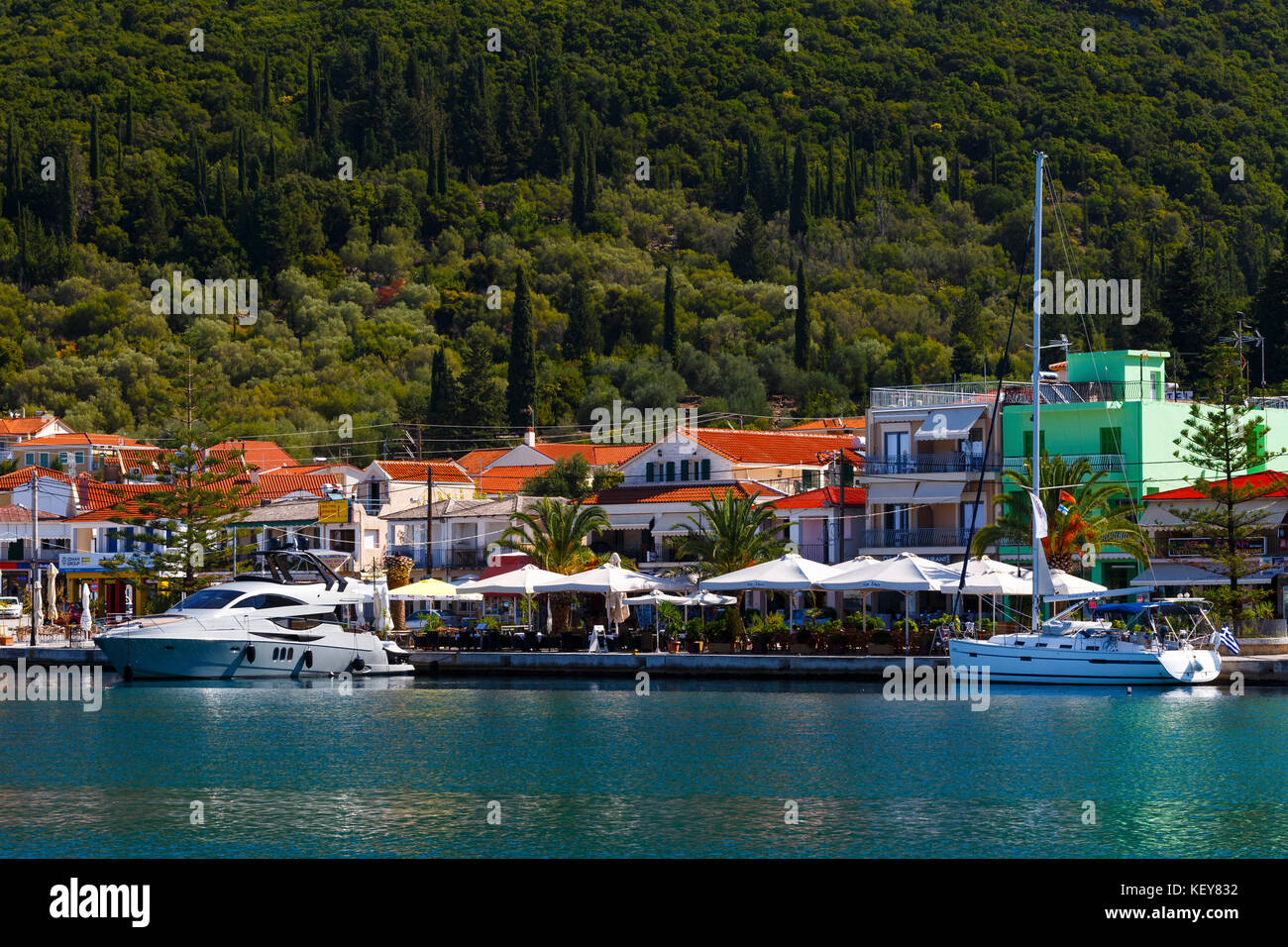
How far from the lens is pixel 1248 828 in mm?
28312

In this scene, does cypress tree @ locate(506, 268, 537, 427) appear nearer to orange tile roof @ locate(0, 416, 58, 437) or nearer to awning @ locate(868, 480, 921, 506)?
orange tile roof @ locate(0, 416, 58, 437)

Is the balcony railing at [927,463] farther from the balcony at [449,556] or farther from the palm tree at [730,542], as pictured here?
the balcony at [449,556]

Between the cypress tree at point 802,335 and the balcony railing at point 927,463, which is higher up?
the cypress tree at point 802,335

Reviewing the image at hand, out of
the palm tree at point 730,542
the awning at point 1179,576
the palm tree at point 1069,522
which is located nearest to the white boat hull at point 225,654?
the palm tree at point 730,542

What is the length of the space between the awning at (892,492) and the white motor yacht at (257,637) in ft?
73.9

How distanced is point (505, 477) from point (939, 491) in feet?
112

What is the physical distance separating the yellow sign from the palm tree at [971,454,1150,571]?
3780cm

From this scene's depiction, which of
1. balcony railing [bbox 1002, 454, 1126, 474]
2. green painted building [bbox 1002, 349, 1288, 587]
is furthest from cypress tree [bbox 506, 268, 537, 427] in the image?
balcony railing [bbox 1002, 454, 1126, 474]

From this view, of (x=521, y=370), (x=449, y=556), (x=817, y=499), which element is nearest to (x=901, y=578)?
(x=817, y=499)

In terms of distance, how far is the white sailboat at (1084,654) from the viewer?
48000mm

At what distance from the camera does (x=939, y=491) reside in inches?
2771
